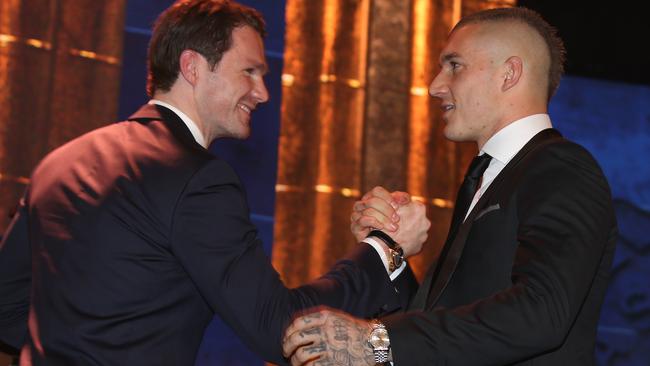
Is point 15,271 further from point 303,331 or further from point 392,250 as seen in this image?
point 392,250

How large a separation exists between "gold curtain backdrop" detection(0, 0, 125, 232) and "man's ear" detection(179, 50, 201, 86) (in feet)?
→ 5.79

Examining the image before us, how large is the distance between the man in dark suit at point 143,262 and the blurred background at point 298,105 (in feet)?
5.97

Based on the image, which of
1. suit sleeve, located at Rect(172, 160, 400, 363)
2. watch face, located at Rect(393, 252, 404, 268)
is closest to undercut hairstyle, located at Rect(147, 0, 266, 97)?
suit sleeve, located at Rect(172, 160, 400, 363)

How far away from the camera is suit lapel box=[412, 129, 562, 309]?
2102 millimetres

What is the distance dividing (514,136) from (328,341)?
718 millimetres

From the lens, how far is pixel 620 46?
5.32m

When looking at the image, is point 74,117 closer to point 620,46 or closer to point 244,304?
point 244,304

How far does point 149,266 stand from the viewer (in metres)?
2.07

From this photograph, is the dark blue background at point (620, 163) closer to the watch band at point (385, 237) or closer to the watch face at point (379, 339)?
the watch band at point (385, 237)

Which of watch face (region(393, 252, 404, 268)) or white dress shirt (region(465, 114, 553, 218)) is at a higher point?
white dress shirt (region(465, 114, 553, 218))

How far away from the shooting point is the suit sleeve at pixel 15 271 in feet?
7.54

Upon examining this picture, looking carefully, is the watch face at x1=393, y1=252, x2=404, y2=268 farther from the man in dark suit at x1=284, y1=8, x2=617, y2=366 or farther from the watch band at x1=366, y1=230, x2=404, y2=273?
the man in dark suit at x1=284, y1=8, x2=617, y2=366

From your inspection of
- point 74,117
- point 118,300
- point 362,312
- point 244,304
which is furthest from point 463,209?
point 74,117

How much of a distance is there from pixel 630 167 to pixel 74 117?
312cm
